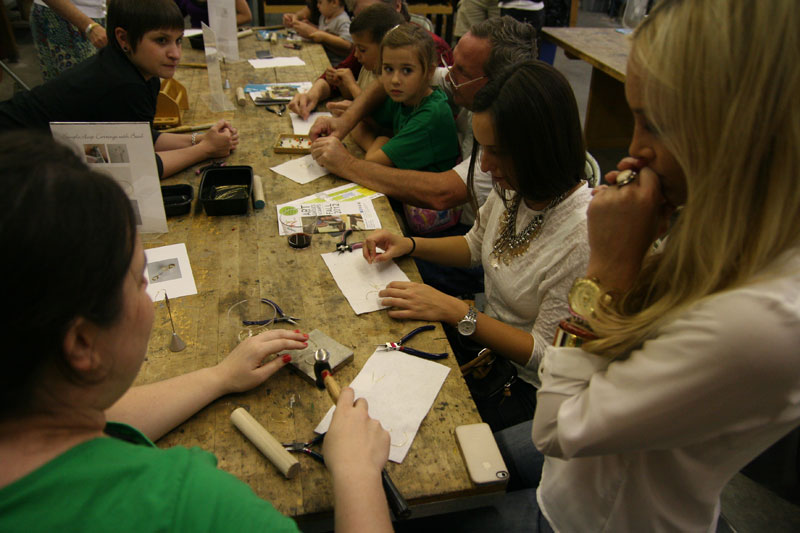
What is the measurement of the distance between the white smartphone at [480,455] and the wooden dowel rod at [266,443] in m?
0.33

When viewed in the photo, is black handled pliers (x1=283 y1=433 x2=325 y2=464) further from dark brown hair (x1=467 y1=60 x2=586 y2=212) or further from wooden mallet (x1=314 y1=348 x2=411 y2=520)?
dark brown hair (x1=467 y1=60 x2=586 y2=212)

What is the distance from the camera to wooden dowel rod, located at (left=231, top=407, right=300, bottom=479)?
978 millimetres

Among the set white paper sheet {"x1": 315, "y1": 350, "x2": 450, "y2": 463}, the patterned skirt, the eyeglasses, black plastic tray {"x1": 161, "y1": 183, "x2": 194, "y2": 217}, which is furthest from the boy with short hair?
white paper sheet {"x1": 315, "y1": 350, "x2": 450, "y2": 463}

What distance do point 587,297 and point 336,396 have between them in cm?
52

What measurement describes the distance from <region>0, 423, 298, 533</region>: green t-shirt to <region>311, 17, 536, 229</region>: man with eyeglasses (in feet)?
5.11

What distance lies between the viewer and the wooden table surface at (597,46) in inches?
131

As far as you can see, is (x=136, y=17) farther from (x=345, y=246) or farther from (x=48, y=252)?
(x=48, y=252)

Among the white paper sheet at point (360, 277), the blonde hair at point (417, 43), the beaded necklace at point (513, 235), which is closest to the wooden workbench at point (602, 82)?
the blonde hair at point (417, 43)

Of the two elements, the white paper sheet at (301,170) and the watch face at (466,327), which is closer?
the watch face at (466,327)

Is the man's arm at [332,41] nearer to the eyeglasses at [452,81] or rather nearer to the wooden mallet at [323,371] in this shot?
the eyeglasses at [452,81]

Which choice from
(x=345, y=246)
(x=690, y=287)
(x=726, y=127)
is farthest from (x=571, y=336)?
(x=345, y=246)

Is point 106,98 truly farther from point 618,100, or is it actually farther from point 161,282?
point 618,100

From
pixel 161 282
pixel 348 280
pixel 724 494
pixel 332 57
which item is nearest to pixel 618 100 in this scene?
pixel 332 57

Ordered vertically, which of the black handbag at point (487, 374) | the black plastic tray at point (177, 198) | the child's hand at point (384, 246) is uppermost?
the black plastic tray at point (177, 198)
